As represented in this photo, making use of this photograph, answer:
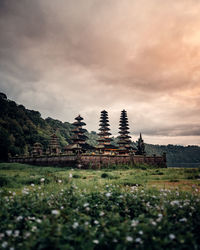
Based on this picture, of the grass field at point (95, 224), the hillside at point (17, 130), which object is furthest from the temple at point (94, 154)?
the grass field at point (95, 224)

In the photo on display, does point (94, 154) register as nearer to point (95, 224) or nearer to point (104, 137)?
point (104, 137)

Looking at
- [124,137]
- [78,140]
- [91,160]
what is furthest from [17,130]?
[91,160]

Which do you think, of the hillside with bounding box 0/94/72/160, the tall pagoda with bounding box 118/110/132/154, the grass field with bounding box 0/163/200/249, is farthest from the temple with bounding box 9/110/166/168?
the grass field with bounding box 0/163/200/249

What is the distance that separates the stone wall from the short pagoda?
10.2 metres

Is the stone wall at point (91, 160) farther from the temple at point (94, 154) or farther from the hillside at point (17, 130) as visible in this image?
the hillside at point (17, 130)

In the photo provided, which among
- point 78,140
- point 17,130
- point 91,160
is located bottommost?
point 91,160

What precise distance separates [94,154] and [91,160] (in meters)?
1.25

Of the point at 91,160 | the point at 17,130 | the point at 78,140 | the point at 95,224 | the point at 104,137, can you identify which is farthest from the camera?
the point at 17,130

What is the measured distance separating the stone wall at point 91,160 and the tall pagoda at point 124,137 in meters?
9.24

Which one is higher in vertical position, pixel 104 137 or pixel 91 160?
pixel 104 137

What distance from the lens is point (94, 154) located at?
93.0 ft

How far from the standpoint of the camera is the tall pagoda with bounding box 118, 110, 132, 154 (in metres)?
45.4

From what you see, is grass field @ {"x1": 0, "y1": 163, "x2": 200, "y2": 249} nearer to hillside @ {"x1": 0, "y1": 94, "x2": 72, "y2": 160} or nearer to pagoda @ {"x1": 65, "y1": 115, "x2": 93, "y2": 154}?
pagoda @ {"x1": 65, "y1": 115, "x2": 93, "y2": 154}

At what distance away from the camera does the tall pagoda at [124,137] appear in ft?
149
